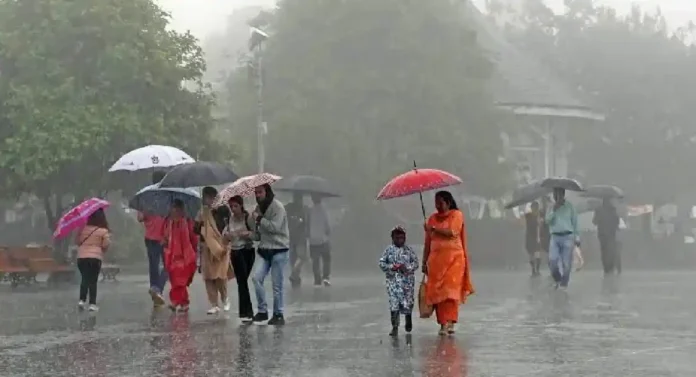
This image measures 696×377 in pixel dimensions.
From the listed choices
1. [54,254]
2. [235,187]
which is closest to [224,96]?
[54,254]

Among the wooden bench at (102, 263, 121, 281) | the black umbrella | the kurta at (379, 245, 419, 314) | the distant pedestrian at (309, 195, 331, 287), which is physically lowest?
the kurta at (379, 245, 419, 314)

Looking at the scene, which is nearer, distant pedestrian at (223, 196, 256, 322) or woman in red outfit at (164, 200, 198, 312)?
distant pedestrian at (223, 196, 256, 322)

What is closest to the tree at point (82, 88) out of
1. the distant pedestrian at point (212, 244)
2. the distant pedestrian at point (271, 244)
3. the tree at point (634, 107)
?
the distant pedestrian at point (212, 244)

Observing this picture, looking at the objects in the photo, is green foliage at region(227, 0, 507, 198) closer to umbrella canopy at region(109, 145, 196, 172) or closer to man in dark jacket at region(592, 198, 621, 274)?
man in dark jacket at region(592, 198, 621, 274)

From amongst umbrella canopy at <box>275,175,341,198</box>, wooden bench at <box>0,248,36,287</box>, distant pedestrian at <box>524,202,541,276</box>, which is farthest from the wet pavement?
distant pedestrian at <box>524,202,541,276</box>

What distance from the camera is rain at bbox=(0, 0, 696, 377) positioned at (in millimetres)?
13602

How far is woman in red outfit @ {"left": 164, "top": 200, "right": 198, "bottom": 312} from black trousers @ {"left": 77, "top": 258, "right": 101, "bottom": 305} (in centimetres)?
118

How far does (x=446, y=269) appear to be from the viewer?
13.7m

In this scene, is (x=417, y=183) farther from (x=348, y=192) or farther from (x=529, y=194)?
(x=348, y=192)

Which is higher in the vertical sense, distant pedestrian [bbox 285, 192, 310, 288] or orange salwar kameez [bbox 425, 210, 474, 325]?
distant pedestrian [bbox 285, 192, 310, 288]

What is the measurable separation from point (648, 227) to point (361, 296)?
82.2 ft

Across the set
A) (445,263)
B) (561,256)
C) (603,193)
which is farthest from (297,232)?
(445,263)

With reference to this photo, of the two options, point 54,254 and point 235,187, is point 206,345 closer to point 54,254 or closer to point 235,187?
point 235,187

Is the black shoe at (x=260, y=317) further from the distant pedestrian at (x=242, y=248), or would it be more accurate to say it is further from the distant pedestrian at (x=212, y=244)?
the distant pedestrian at (x=212, y=244)
